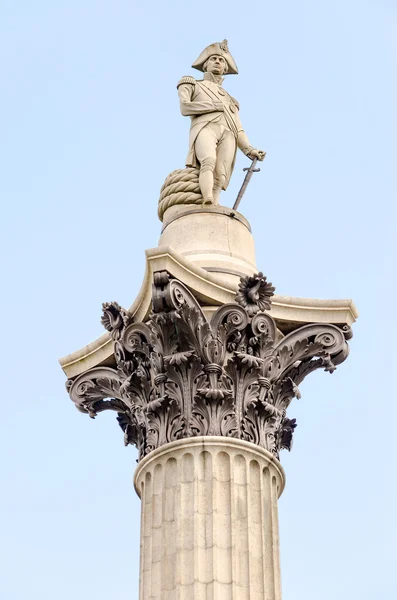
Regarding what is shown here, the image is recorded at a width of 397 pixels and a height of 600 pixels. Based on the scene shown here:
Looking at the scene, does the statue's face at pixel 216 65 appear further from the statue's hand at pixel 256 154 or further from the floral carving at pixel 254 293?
the floral carving at pixel 254 293

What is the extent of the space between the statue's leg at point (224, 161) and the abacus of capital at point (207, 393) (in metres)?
1.50

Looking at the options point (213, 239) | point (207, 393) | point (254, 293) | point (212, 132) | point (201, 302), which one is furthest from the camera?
point (212, 132)

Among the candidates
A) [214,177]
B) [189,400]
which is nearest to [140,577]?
[189,400]

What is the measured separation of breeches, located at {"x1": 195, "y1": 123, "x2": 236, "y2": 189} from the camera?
28656 mm

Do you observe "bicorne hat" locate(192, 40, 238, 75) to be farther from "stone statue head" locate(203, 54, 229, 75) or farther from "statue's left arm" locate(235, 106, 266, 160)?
"statue's left arm" locate(235, 106, 266, 160)

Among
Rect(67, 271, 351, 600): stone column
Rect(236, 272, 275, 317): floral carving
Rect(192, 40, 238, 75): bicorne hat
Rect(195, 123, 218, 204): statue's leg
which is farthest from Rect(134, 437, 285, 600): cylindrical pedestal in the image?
Rect(192, 40, 238, 75): bicorne hat

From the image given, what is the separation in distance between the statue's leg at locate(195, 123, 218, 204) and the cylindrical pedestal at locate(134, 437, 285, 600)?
6164 mm

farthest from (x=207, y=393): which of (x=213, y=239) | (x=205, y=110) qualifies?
(x=205, y=110)

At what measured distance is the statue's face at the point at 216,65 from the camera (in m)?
31.0

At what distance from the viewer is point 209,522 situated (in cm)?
2306

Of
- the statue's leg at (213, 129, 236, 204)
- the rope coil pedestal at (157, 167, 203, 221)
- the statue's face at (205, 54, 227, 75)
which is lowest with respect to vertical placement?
the rope coil pedestal at (157, 167, 203, 221)

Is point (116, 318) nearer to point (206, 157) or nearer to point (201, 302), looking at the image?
point (201, 302)

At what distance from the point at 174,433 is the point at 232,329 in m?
2.09

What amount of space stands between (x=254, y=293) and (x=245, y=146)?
5750 millimetres
